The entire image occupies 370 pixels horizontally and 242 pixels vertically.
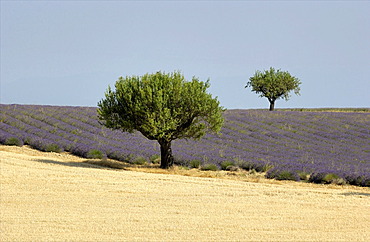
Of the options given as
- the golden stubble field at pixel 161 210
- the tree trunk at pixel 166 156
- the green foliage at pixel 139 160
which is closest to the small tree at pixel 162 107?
the tree trunk at pixel 166 156

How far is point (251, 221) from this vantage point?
10781 mm

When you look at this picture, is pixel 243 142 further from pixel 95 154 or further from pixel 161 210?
pixel 161 210

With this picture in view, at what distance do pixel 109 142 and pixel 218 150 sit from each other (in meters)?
5.94

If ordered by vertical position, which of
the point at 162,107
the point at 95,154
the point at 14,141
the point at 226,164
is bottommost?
the point at 226,164

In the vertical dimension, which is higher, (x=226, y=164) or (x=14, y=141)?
(x=14, y=141)

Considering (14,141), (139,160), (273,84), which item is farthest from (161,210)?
(273,84)

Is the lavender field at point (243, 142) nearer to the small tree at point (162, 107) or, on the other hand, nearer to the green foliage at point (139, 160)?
the green foliage at point (139, 160)

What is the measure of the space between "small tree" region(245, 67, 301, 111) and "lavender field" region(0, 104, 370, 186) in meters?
17.2

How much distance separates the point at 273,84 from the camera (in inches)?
2309

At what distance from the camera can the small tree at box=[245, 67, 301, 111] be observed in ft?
192

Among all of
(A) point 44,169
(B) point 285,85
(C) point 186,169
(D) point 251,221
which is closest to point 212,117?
(C) point 186,169

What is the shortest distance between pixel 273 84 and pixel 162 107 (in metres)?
39.1

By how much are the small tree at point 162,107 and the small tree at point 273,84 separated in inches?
1468

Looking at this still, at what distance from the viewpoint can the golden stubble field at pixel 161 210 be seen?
31.3 feet
